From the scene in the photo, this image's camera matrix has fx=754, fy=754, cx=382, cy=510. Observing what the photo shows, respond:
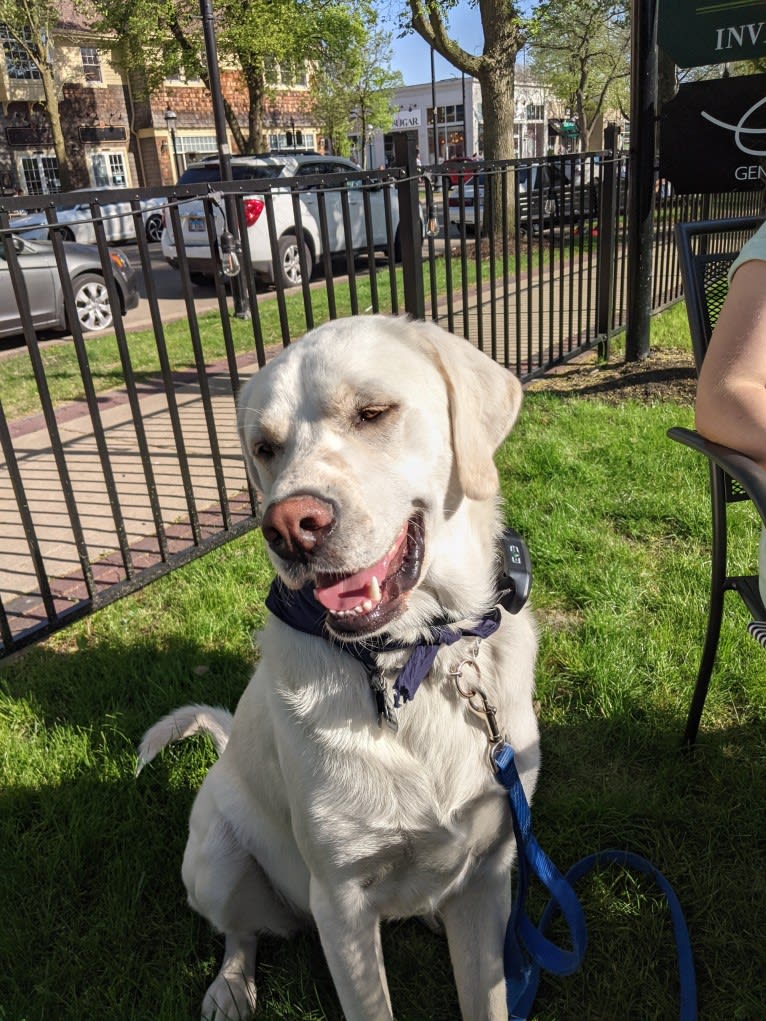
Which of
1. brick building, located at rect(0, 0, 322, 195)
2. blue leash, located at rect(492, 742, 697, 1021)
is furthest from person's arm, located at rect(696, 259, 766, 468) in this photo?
brick building, located at rect(0, 0, 322, 195)

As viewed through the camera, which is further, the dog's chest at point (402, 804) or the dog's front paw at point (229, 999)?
the dog's front paw at point (229, 999)

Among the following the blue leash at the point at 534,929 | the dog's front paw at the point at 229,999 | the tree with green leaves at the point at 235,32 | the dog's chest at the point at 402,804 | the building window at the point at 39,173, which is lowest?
the dog's front paw at the point at 229,999

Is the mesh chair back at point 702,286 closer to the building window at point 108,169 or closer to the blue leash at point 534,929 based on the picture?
the blue leash at point 534,929

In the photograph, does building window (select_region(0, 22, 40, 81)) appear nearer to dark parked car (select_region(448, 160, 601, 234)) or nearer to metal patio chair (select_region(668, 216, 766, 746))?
dark parked car (select_region(448, 160, 601, 234))

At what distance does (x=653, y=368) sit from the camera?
6625 mm

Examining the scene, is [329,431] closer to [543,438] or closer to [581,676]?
[581,676]

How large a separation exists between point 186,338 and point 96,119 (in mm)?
39075

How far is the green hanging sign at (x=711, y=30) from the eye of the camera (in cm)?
491

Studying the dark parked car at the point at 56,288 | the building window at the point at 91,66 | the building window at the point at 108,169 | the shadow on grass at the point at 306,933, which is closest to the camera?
the shadow on grass at the point at 306,933

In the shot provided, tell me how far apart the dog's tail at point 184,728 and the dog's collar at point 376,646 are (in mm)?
703

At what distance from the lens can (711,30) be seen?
5.12m

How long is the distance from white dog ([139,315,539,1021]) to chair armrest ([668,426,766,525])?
1.82 ft

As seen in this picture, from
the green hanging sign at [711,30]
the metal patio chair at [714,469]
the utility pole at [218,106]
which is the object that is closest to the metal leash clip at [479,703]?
the metal patio chair at [714,469]

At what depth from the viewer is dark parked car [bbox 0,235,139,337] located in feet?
32.1
